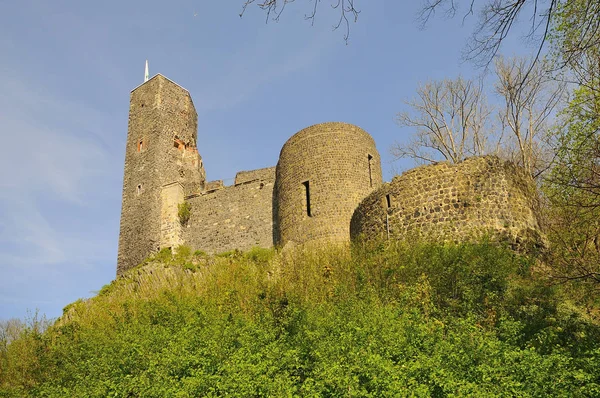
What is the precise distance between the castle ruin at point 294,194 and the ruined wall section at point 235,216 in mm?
44

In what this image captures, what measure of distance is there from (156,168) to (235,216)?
496 cm

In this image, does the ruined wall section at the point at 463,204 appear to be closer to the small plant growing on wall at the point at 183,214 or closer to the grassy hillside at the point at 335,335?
the grassy hillside at the point at 335,335

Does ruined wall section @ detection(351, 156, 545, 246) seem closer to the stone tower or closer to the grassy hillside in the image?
the grassy hillside

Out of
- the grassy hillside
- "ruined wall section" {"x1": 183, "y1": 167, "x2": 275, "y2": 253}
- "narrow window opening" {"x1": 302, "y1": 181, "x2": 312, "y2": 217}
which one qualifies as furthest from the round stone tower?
the grassy hillside

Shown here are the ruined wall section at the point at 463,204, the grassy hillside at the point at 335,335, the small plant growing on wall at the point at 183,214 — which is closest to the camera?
the grassy hillside at the point at 335,335

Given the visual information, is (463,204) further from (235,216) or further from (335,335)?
(235,216)

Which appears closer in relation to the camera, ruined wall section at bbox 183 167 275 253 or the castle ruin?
the castle ruin

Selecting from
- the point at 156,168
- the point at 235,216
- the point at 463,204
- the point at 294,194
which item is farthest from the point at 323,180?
the point at 156,168

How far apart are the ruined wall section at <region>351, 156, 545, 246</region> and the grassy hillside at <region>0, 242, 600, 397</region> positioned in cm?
69

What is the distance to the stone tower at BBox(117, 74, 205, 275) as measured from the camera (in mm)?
21875

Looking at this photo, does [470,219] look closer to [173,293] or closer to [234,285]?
[234,285]

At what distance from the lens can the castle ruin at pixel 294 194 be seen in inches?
426

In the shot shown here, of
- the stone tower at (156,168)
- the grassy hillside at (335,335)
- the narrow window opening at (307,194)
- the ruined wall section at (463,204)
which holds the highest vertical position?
the stone tower at (156,168)

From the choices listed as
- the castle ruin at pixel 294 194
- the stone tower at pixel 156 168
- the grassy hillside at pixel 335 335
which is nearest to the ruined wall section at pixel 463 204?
the castle ruin at pixel 294 194
